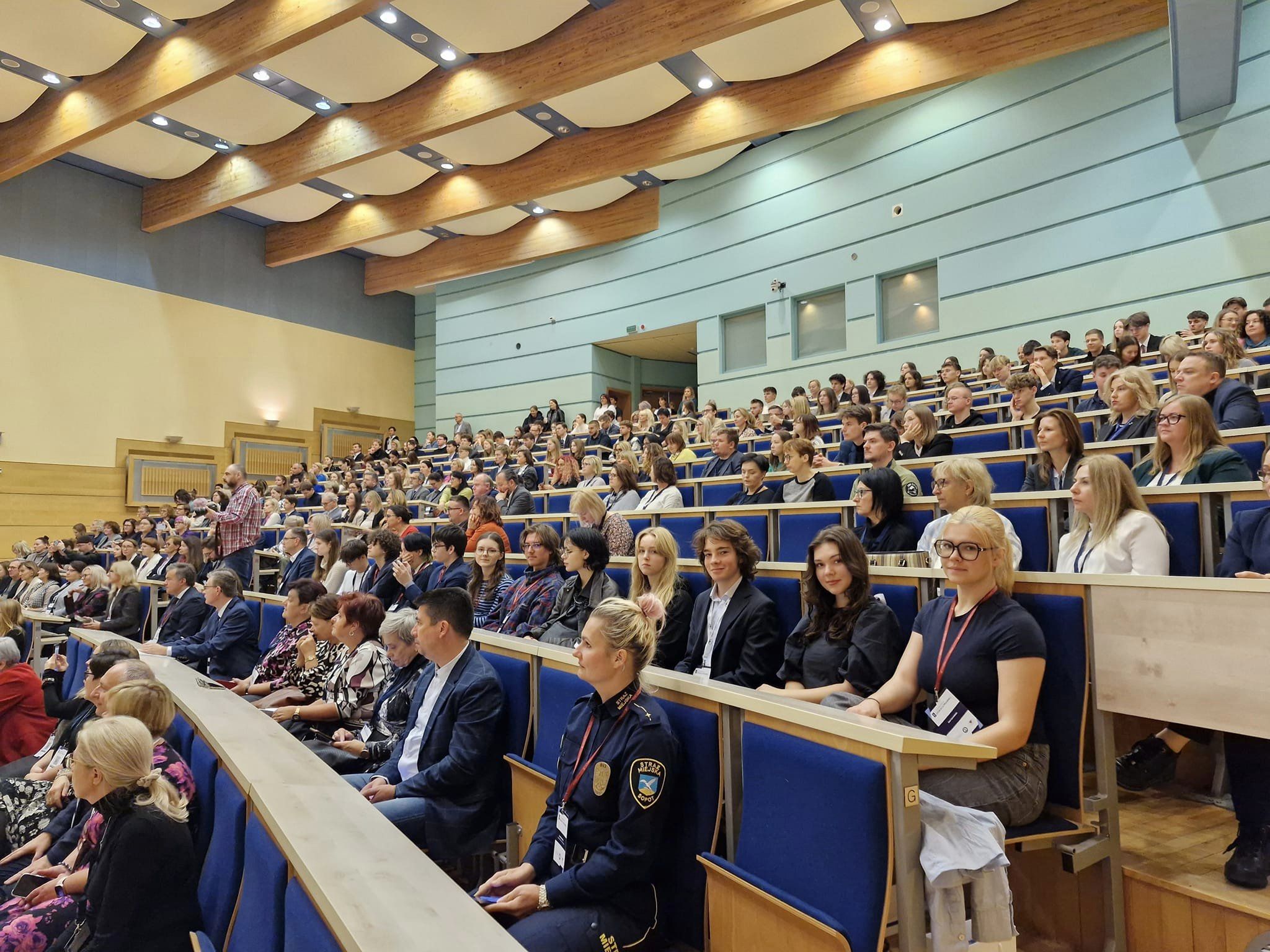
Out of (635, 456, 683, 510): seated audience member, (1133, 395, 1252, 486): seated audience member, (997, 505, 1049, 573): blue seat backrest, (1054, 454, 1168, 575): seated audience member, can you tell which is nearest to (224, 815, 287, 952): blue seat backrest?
(1054, 454, 1168, 575): seated audience member

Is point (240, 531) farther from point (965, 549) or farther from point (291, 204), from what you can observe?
point (291, 204)

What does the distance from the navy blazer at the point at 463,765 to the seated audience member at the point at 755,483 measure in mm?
1769

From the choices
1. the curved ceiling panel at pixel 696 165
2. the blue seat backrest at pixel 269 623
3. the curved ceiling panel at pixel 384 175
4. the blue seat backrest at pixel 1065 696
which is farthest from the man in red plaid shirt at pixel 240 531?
the curved ceiling panel at pixel 696 165

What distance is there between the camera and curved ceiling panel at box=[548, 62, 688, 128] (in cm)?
731

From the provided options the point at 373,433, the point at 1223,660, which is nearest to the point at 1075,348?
the point at 1223,660

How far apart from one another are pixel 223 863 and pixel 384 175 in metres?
9.17

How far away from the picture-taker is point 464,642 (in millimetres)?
1908

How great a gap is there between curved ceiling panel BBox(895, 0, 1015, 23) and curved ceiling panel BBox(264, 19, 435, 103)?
13.1ft

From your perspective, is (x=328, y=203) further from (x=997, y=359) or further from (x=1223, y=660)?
(x=1223, y=660)

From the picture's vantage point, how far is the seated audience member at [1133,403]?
107 inches

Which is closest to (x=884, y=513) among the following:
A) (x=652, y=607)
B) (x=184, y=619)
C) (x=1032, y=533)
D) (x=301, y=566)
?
(x=1032, y=533)

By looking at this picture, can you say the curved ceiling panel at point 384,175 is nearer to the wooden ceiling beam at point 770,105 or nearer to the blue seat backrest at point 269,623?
the wooden ceiling beam at point 770,105

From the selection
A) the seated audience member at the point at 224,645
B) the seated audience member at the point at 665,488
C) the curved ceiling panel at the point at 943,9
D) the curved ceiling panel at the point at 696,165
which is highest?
the curved ceiling panel at the point at 696,165

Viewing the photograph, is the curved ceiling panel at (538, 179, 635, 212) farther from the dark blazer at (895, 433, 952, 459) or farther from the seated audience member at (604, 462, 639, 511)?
the dark blazer at (895, 433, 952, 459)
